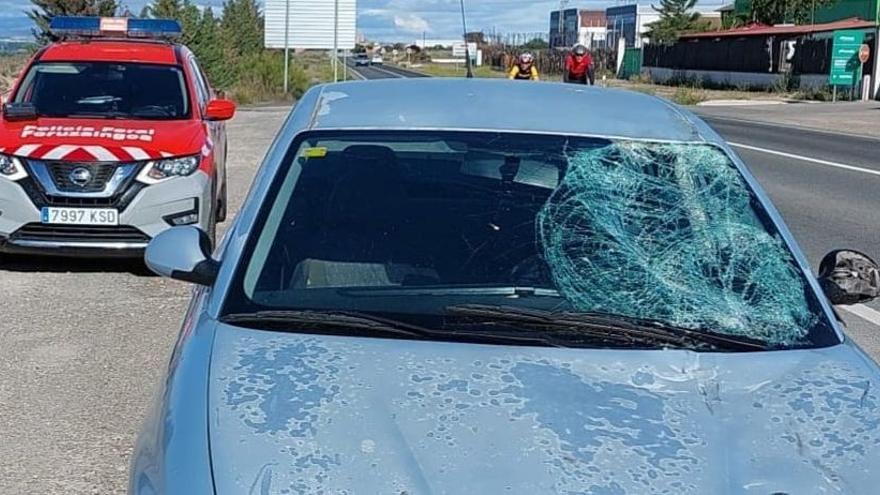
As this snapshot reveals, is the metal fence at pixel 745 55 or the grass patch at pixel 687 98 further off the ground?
the metal fence at pixel 745 55

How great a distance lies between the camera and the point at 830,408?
276 cm

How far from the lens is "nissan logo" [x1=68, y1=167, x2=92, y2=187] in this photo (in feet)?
26.7

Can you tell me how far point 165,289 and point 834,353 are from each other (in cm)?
582

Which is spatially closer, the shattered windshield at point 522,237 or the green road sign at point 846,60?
the shattered windshield at point 522,237

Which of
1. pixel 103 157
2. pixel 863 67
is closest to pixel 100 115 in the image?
pixel 103 157

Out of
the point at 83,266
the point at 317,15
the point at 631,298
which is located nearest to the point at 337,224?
the point at 631,298

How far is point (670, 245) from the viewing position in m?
3.51

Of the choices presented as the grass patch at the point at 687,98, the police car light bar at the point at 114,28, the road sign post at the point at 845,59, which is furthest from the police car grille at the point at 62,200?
the road sign post at the point at 845,59

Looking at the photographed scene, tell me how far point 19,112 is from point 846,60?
39.8 metres

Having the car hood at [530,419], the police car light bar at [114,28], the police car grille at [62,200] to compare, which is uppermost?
the police car light bar at [114,28]

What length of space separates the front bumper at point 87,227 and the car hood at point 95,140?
24cm

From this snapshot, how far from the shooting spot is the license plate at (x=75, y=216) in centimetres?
810

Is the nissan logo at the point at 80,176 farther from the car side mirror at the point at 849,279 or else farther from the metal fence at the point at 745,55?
the metal fence at the point at 745,55

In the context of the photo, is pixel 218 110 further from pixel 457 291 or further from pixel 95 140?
pixel 457 291
